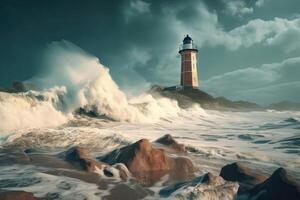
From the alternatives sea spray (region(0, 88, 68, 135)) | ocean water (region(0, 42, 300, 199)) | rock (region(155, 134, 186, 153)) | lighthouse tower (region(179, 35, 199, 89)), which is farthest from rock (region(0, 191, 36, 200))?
lighthouse tower (region(179, 35, 199, 89))

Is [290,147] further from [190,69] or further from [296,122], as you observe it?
[190,69]

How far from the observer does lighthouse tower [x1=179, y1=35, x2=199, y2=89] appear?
46.1m

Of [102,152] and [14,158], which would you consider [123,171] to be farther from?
[14,158]

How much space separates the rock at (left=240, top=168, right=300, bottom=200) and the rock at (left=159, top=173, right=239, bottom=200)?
360mm

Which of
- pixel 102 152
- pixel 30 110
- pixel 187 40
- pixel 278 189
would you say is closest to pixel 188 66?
pixel 187 40

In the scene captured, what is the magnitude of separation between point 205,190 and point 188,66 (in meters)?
39.7

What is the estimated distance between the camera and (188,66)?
152 ft

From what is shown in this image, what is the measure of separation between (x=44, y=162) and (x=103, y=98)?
14.4 metres

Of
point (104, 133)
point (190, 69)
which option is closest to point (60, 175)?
point (104, 133)

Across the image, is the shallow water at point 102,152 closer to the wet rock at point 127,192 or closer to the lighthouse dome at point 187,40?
the wet rock at point 127,192

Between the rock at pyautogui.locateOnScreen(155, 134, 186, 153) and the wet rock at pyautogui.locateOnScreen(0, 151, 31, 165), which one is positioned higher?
the rock at pyautogui.locateOnScreen(155, 134, 186, 153)

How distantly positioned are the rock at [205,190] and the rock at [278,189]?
360mm

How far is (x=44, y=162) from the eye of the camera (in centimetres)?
1038

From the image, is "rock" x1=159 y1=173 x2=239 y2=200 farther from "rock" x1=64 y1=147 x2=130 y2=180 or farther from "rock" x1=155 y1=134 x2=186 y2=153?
"rock" x1=155 y1=134 x2=186 y2=153
